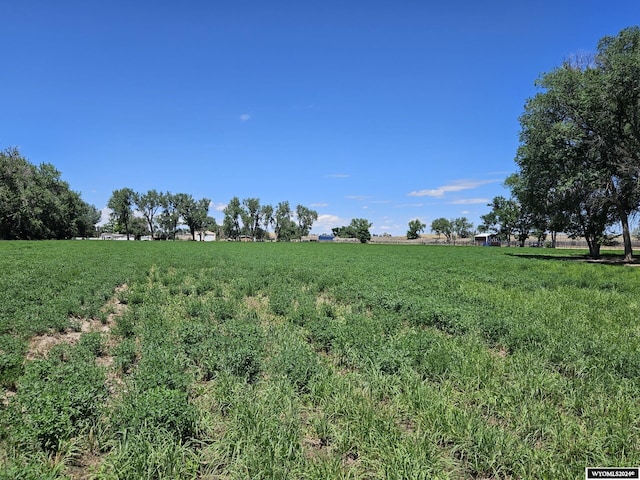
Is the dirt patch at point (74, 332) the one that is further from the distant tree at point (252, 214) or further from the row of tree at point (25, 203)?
the distant tree at point (252, 214)

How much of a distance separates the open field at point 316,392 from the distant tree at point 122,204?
143220mm

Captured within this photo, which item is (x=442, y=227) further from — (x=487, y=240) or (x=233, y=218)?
(x=233, y=218)

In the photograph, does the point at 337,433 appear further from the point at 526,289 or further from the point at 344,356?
the point at 526,289

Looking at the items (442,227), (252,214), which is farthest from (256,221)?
(442,227)

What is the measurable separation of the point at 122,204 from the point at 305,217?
85589 millimetres

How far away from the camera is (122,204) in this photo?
445 feet

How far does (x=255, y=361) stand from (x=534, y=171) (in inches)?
1320

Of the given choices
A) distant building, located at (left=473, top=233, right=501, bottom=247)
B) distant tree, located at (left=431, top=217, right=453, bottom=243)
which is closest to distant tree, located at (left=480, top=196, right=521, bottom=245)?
distant building, located at (left=473, top=233, right=501, bottom=247)

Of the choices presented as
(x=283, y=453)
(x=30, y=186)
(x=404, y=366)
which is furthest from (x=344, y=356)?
(x=30, y=186)

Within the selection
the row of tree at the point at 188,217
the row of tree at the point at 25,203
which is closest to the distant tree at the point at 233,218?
→ the row of tree at the point at 188,217

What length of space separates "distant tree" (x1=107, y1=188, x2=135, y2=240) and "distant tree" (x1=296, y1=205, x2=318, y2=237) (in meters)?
78.2

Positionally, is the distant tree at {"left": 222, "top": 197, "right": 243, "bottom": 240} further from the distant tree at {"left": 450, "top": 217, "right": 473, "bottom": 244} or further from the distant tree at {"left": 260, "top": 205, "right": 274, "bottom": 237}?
the distant tree at {"left": 450, "top": 217, "right": 473, "bottom": 244}

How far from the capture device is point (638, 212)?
102 ft

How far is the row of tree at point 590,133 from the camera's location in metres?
26.6
